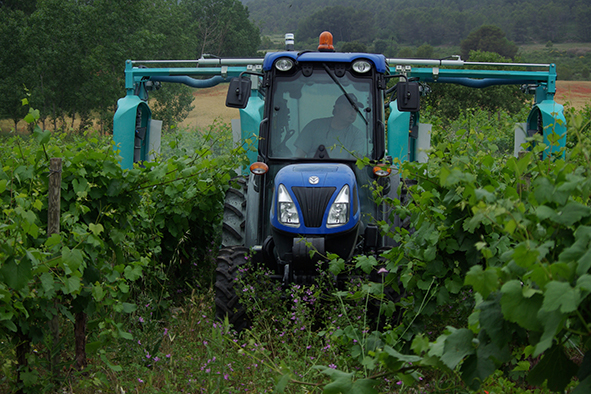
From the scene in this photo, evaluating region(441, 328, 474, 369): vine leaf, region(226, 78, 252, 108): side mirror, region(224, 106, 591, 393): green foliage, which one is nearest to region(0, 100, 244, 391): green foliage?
region(226, 78, 252, 108): side mirror

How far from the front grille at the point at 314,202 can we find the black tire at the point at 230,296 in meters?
0.69

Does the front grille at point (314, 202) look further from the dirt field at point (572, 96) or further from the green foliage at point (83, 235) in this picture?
the dirt field at point (572, 96)

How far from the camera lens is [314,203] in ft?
14.6

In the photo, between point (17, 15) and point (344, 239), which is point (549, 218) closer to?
point (344, 239)

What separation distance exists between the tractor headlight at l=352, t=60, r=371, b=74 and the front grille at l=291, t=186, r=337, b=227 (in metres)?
1.31

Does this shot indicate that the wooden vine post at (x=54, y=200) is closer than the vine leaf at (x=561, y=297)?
No

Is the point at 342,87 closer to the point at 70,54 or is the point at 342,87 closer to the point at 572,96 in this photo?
the point at 572,96

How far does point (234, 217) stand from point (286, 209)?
0.95 meters

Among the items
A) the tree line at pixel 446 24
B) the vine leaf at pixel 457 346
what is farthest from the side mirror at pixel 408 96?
the tree line at pixel 446 24

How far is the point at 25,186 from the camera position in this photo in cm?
366

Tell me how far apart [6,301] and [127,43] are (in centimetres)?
3101

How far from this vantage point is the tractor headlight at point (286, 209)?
449 centimetres

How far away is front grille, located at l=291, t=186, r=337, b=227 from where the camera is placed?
4.44 meters

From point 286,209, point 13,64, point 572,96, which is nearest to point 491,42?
point 13,64
